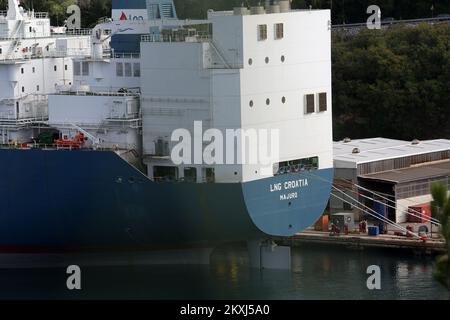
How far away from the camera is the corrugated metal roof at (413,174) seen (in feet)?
161

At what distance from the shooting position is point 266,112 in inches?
1601

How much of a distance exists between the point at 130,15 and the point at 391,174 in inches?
380

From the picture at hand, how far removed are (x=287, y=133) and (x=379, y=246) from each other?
6146 millimetres

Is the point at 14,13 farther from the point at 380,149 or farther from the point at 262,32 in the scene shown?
the point at 380,149

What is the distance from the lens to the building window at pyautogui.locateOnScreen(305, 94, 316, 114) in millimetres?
42031

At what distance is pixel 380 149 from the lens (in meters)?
51.9

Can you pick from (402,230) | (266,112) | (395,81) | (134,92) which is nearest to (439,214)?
(266,112)

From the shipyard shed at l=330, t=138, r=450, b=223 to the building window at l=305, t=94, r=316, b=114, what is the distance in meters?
6.94

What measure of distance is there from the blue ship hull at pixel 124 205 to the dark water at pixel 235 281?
790mm

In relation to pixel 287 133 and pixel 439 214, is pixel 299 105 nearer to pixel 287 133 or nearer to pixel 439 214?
pixel 287 133
